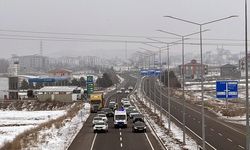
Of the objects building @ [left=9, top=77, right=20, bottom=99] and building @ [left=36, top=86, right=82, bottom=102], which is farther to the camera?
building @ [left=9, top=77, right=20, bottom=99]

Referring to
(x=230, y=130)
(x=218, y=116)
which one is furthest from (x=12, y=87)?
(x=230, y=130)

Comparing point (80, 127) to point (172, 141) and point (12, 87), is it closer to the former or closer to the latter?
point (172, 141)

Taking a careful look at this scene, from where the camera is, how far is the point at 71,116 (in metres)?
75.6

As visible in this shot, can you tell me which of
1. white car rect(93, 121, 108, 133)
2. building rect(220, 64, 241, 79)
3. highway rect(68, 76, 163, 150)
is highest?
building rect(220, 64, 241, 79)

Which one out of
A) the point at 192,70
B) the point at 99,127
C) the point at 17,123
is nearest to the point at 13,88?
the point at 192,70

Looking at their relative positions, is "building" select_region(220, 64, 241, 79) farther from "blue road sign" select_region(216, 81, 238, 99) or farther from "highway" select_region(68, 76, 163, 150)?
"highway" select_region(68, 76, 163, 150)

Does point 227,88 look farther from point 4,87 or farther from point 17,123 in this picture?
point 4,87

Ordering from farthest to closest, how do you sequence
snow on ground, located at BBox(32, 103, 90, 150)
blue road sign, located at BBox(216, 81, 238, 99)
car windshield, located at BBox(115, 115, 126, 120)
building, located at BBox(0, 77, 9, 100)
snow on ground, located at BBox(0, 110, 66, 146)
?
building, located at BBox(0, 77, 9, 100) → snow on ground, located at BBox(0, 110, 66, 146) → car windshield, located at BBox(115, 115, 126, 120) → blue road sign, located at BBox(216, 81, 238, 99) → snow on ground, located at BBox(32, 103, 90, 150)

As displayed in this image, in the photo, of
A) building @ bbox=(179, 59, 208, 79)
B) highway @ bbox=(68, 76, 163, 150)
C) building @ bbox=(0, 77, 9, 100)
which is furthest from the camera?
building @ bbox=(179, 59, 208, 79)

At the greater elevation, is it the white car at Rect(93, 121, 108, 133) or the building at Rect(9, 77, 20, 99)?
the building at Rect(9, 77, 20, 99)

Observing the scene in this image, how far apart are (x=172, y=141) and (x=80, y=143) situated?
7288 mm

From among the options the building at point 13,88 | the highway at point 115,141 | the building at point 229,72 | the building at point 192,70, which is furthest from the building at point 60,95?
the highway at point 115,141

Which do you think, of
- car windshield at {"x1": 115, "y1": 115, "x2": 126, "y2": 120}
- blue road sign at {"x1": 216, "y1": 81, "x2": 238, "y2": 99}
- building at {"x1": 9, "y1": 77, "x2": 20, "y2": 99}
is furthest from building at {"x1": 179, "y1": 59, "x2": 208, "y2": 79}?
car windshield at {"x1": 115, "y1": 115, "x2": 126, "y2": 120}

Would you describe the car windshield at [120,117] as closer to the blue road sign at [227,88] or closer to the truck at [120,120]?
the truck at [120,120]
